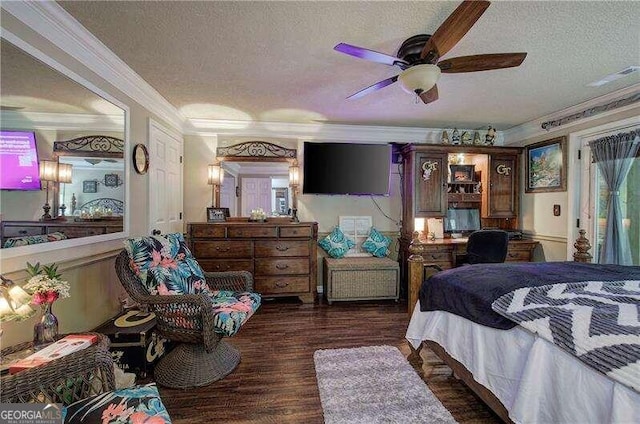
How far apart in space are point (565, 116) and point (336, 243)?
318cm

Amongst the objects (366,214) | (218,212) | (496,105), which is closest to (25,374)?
(218,212)

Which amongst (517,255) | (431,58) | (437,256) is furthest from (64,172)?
(517,255)

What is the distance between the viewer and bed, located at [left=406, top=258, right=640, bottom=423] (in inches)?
40.7

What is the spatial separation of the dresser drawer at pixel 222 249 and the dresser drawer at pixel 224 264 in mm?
49

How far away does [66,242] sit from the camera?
1866 millimetres

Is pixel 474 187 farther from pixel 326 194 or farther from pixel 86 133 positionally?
pixel 86 133

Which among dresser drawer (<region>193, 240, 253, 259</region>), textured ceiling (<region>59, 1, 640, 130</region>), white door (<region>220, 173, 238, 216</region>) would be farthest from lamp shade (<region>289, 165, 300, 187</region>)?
dresser drawer (<region>193, 240, 253, 259</region>)

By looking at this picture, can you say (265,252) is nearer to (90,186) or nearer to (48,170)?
(90,186)

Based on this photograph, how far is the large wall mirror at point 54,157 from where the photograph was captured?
4.89 feet

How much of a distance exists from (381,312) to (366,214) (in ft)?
4.74

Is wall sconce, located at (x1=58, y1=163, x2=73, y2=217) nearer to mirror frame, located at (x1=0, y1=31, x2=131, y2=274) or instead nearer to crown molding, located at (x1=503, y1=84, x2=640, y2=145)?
mirror frame, located at (x1=0, y1=31, x2=131, y2=274)

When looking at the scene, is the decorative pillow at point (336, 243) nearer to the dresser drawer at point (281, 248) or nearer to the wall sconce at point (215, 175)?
the dresser drawer at point (281, 248)

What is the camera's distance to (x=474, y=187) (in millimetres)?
4242

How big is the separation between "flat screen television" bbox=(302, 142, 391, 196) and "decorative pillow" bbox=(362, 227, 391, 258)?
0.63 m
